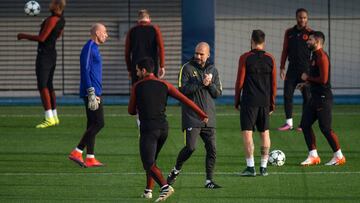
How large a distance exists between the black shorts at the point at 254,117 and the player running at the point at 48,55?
5.80 m

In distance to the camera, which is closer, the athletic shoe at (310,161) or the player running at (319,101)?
the player running at (319,101)

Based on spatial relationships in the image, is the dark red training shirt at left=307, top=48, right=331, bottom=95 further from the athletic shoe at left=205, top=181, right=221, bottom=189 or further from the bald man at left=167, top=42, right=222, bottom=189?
the athletic shoe at left=205, top=181, right=221, bottom=189

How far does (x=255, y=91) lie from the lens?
1462 cm

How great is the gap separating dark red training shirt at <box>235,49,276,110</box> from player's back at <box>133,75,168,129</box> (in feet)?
6.48

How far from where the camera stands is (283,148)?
1772 centimetres

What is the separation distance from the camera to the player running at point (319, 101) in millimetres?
15672

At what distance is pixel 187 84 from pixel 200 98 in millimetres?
268

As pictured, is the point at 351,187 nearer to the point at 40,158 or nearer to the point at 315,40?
the point at 315,40

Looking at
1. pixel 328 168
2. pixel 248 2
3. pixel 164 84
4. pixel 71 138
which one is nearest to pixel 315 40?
pixel 328 168

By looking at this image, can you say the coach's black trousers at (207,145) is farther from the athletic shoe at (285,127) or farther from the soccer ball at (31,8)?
the soccer ball at (31,8)

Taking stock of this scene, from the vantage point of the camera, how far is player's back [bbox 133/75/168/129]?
41.7 feet

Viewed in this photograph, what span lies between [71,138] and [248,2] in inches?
439

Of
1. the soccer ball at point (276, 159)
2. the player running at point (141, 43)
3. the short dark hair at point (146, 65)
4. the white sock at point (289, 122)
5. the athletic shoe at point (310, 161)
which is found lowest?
the white sock at point (289, 122)

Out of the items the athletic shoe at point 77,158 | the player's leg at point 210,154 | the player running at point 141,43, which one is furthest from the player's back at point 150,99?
the player running at point 141,43
